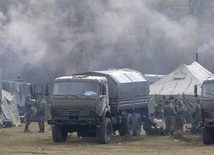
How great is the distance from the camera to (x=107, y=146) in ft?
80.8

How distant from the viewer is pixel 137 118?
30953 millimetres

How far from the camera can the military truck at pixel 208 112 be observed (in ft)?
80.9

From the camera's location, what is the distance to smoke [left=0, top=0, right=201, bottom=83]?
57781 millimetres

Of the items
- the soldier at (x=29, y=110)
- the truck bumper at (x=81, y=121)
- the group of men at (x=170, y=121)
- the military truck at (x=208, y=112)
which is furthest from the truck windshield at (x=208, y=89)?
the soldier at (x=29, y=110)

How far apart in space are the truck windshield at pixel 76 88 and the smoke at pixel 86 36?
2940 centimetres

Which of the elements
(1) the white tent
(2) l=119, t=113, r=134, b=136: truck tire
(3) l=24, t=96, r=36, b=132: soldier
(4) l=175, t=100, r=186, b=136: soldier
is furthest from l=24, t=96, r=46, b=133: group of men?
(1) the white tent

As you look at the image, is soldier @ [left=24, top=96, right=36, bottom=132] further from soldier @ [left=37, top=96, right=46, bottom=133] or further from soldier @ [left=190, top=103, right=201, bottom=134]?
soldier @ [left=190, top=103, right=201, bottom=134]

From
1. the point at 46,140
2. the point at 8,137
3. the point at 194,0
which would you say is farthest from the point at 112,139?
the point at 194,0

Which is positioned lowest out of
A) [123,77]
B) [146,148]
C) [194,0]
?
[146,148]

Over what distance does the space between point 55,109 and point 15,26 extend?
32.2 metres

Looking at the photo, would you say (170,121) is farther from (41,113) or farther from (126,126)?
(41,113)

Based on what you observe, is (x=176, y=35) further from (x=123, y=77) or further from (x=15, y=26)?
(x=123, y=77)

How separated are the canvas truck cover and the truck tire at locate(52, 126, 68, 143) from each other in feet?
8.71

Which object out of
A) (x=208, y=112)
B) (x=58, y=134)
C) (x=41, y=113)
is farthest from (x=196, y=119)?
(x=58, y=134)
